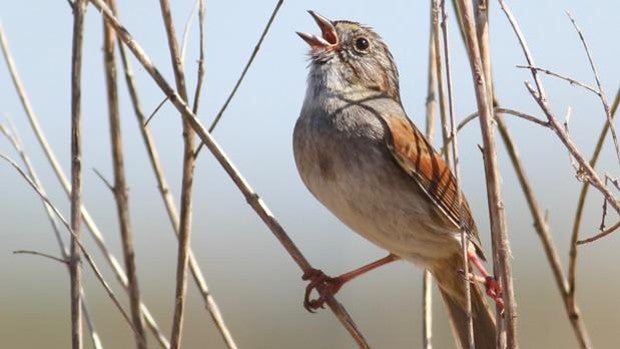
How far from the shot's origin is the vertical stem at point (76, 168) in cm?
322

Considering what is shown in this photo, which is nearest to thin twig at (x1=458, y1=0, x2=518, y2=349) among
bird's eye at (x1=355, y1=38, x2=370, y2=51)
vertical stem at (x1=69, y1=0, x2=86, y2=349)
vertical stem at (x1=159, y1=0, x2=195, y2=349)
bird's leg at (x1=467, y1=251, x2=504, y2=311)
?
bird's leg at (x1=467, y1=251, x2=504, y2=311)

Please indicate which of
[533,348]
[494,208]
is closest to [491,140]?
[494,208]

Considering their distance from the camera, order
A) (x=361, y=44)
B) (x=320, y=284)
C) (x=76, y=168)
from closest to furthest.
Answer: (x=76, y=168) → (x=320, y=284) → (x=361, y=44)

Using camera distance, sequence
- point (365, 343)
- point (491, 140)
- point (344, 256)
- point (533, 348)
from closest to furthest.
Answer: point (491, 140) < point (365, 343) < point (344, 256) < point (533, 348)

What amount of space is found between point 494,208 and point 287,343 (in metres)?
9.89

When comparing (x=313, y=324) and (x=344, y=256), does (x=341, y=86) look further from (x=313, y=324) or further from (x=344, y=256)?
(x=313, y=324)

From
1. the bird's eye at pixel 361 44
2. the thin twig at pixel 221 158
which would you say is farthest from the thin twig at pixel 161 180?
the bird's eye at pixel 361 44

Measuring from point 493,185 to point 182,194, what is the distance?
91 centimetres

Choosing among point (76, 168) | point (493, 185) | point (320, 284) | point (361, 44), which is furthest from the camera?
point (361, 44)

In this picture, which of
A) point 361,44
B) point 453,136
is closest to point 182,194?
point 453,136

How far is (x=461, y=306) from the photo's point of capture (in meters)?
4.10

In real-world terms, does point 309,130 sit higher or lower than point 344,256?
higher

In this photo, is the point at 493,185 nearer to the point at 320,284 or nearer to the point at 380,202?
the point at 380,202

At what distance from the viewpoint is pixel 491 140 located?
2.98 meters
